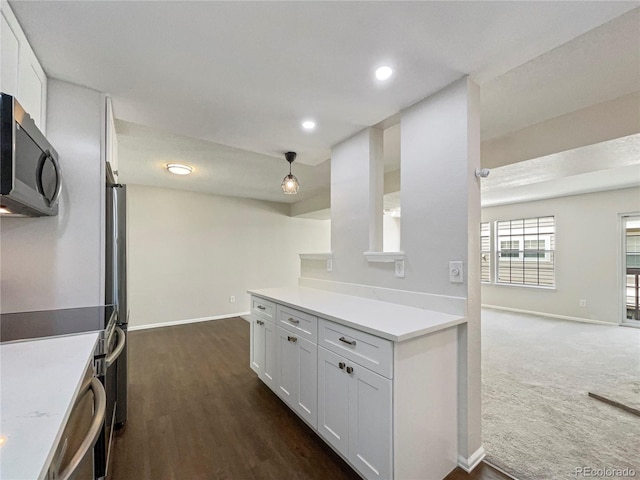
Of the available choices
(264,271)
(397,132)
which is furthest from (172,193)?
(397,132)

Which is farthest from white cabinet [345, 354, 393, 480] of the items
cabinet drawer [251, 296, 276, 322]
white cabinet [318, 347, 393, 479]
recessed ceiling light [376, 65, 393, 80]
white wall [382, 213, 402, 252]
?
white wall [382, 213, 402, 252]

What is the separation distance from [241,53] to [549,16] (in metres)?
1.50

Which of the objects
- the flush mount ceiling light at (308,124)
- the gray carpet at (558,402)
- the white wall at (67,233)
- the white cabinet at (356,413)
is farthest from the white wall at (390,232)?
the white wall at (67,233)

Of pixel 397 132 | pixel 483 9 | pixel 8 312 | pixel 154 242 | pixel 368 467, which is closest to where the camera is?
pixel 483 9

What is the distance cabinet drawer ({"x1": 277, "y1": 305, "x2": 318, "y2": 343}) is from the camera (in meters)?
1.92

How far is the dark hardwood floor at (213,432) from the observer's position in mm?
1675

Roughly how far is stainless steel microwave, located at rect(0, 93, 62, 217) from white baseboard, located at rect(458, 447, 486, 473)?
8.29ft

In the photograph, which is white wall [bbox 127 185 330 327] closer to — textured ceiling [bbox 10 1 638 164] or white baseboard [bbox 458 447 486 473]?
textured ceiling [bbox 10 1 638 164]

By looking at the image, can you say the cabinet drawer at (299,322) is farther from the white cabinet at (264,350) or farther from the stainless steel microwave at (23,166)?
the stainless steel microwave at (23,166)

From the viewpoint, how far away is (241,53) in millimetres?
1554

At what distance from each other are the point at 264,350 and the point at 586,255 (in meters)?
6.15

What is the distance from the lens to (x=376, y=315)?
1.74 metres

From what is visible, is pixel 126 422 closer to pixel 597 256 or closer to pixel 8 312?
pixel 8 312

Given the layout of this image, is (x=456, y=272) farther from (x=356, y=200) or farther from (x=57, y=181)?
(x=57, y=181)
